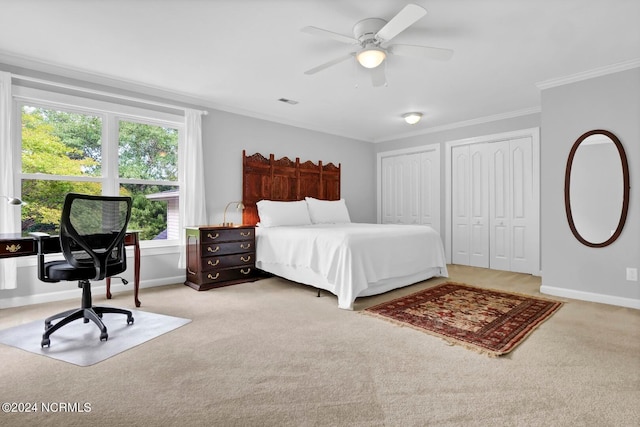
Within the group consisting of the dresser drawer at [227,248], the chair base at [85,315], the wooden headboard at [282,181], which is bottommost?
the chair base at [85,315]

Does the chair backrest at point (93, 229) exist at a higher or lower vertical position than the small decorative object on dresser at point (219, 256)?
higher

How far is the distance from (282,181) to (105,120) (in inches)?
97.3

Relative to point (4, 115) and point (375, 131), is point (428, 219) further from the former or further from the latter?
point (4, 115)

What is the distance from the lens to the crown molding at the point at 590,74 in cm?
326

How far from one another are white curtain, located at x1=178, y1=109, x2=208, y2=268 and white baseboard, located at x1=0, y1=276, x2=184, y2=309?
1.01 ft

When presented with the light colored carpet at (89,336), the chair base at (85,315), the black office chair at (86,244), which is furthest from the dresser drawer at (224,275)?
the black office chair at (86,244)

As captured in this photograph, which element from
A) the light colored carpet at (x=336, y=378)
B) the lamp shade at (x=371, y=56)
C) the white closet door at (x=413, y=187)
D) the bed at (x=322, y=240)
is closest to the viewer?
the light colored carpet at (x=336, y=378)

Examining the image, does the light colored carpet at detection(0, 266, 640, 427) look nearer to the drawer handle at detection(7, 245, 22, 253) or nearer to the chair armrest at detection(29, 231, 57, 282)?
the chair armrest at detection(29, 231, 57, 282)

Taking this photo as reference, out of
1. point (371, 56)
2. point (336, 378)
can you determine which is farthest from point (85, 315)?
point (371, 56)

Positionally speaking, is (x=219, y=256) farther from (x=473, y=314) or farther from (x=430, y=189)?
(x=430, y=189)

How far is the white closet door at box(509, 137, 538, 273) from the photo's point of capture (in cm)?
482

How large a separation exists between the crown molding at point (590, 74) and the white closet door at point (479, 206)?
1.62 meters

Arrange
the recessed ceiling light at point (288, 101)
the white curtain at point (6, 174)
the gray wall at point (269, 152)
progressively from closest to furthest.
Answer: the white curtain at point (6, 174) → the recessed ceiling light at point (288, 101) → the gray wall at point (269, 152)

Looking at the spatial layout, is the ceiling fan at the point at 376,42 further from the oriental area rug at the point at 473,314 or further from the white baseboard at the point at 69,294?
the white baseboard at the point at 69,294
